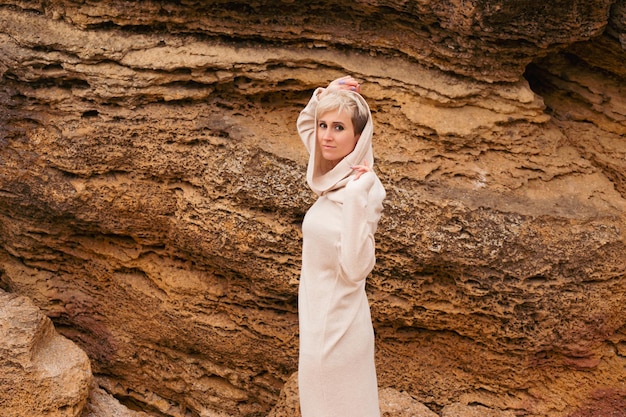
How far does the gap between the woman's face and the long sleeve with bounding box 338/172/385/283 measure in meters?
0.23

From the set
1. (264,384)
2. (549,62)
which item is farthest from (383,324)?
(549,62)

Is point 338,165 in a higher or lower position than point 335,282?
higher

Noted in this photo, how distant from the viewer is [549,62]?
724cm

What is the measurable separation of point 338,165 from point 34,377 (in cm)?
276

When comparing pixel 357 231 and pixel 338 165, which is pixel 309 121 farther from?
pixel 357 231

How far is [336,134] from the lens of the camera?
5305 mm

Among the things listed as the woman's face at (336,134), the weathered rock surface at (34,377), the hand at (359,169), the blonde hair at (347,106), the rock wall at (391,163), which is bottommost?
the weathered rock surface at (34,377)

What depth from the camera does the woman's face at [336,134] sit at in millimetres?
5289

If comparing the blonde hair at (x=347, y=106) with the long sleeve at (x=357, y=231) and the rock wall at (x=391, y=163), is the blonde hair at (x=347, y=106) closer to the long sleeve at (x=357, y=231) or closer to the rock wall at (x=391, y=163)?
the long sleeve at (x=357, y=231)

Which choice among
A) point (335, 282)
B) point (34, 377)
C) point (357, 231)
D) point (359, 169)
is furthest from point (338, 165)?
point (34, 377)

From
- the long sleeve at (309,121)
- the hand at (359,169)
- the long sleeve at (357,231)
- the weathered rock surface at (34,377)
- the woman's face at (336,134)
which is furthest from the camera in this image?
the weathered rock surface at (34,377)

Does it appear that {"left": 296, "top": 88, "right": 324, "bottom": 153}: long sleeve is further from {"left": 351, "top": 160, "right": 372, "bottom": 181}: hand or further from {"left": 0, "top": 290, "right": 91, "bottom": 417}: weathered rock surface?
{"left": 0, "top": 290, "right": 91, "bottom": 417}: weathered rock surface

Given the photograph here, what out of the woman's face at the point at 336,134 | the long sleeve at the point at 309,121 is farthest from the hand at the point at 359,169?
the long sleeve at the point at 309,121

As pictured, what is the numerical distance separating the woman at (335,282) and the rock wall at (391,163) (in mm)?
1631
